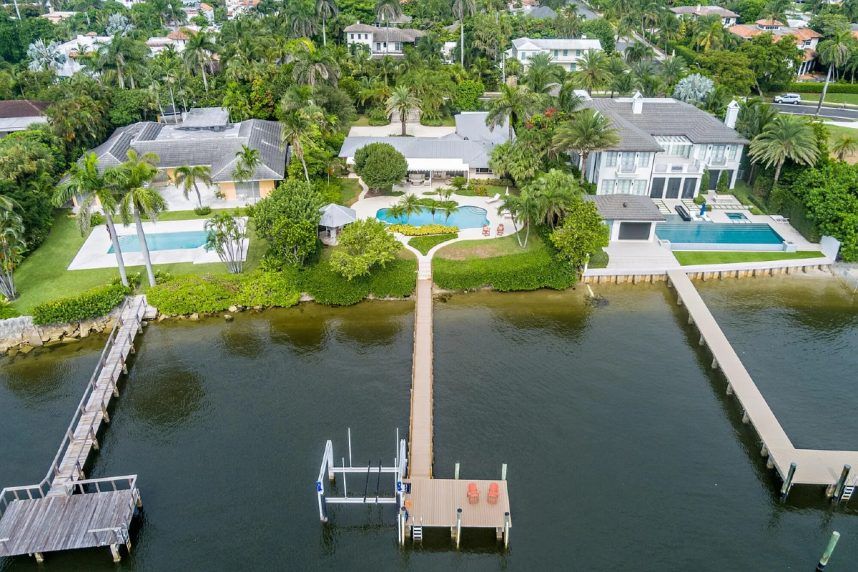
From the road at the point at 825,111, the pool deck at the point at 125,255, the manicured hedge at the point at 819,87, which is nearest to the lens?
the pool deck at the point at 125,255

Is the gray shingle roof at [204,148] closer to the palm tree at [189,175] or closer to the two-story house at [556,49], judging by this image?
the palm tree at [189,175]

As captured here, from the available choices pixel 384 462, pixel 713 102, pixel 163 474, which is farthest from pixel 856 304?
pixel 163 474

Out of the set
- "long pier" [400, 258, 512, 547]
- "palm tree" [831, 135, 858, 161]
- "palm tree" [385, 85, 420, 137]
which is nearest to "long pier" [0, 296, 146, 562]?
"long pier" [400, 258, 512, 547]

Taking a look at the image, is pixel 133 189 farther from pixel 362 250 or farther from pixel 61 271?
pixel 362 250

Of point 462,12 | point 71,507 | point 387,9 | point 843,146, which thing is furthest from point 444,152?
point 387,9

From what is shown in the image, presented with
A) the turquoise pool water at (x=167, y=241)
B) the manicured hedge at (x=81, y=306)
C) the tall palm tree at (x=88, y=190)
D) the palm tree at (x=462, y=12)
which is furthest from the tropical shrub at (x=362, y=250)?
the palm tree at (x=462, y=12)

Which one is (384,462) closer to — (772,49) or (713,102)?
(713,102)
